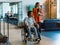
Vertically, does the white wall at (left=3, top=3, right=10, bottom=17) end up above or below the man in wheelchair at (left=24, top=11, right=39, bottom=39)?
above

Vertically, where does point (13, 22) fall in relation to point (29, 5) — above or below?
below

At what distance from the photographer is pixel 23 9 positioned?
43.4 ft

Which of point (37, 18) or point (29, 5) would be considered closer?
point (37, 18)

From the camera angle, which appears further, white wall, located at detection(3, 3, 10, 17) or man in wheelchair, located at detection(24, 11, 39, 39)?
white wall, located at detection(3, 3, 10, 17)

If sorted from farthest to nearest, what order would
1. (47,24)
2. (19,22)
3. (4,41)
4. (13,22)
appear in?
(13,22), (19,22), (47,24), (4,41)

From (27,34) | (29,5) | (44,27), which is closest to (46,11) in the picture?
(29,5)

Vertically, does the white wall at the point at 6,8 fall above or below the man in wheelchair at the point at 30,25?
above

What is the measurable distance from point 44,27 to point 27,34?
3.91m

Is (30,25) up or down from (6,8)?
down

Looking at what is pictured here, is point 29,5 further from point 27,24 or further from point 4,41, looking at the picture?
point 4,41

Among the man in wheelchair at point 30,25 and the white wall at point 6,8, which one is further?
the white wall at point 6,8

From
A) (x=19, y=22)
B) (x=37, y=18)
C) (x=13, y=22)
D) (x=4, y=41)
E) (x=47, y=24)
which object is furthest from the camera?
(x=13, y=22)

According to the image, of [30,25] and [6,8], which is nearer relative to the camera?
[30,25]

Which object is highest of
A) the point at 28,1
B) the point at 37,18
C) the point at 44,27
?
the point at 28,1
